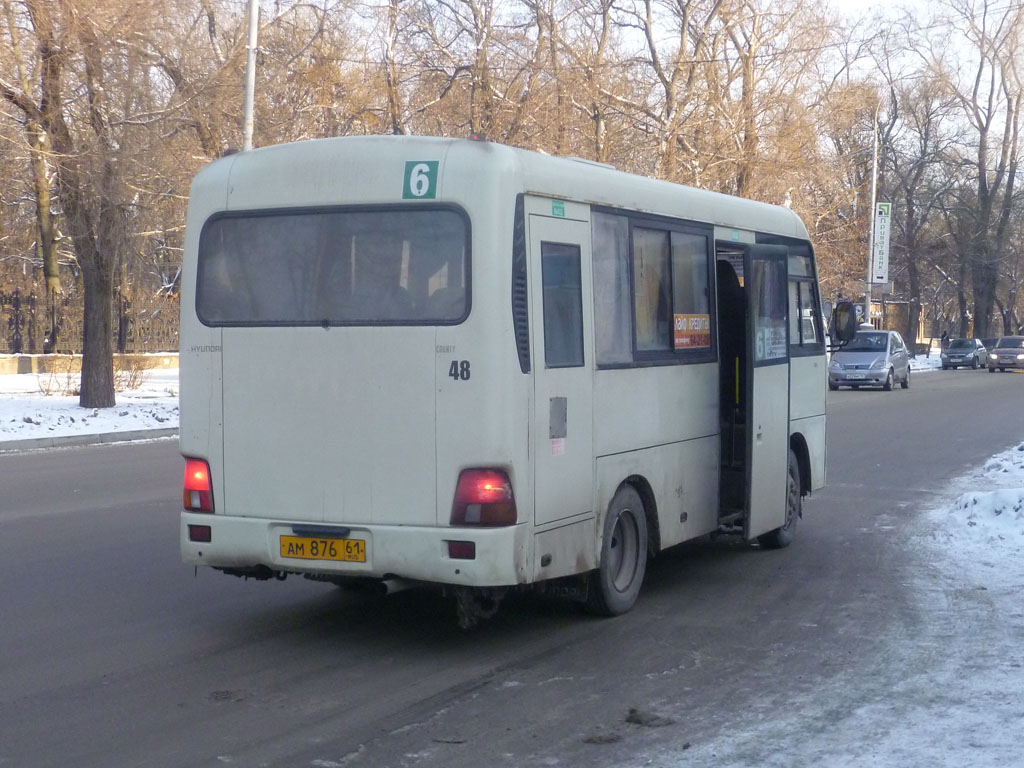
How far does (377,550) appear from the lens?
673cm

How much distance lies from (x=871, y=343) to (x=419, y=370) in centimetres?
3314

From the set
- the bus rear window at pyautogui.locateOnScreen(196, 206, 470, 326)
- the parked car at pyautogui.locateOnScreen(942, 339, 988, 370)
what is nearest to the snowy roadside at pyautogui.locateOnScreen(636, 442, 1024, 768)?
the bus rear window at pyautogui.locateOnScreen(196, 206, 470, 326)

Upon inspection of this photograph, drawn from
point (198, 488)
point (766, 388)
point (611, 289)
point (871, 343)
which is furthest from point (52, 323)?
point (611, 289)

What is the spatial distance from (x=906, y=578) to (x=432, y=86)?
78.4 feet

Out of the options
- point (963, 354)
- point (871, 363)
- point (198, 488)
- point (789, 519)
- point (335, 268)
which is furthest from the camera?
point (963, 354)

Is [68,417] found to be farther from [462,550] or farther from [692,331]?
[462,550]

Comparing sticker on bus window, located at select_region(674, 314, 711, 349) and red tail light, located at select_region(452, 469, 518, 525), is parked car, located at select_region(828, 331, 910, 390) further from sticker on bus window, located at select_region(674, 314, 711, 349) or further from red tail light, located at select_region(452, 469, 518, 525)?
red tail light, located at select_region(452, 469, 518, 525)

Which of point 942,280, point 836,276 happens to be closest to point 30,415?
point 836,276

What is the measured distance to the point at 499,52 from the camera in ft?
102

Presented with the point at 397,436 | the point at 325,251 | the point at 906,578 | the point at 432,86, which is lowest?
the point at 906,578

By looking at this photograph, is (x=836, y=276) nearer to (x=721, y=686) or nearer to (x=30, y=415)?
(x=30, y=415)

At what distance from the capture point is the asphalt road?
542 cm

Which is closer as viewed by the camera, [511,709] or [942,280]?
[511,709]

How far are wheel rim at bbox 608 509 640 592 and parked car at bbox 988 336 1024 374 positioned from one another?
50570 mm
